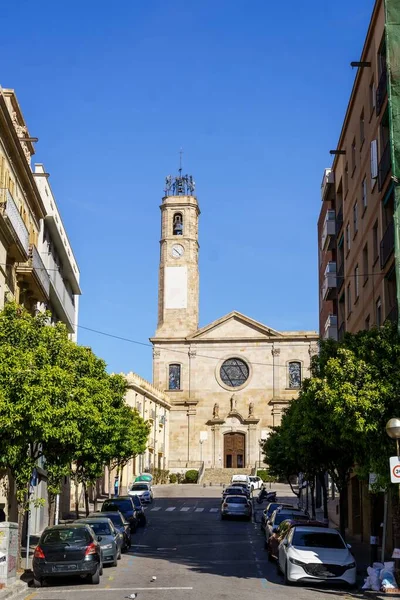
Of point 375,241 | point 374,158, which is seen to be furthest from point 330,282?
point 374,158

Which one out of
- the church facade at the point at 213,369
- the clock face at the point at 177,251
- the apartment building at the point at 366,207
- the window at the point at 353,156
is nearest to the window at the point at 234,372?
the church facade at the point at 213,369

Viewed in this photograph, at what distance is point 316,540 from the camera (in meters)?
21.9

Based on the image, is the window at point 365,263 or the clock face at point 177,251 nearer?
the window at point 365,263

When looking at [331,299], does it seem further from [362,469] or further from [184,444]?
[184,444]

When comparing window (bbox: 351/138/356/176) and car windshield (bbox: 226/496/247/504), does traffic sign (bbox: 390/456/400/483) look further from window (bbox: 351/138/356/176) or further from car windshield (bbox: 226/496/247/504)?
car windshield (bbox: 226/496/247/504)

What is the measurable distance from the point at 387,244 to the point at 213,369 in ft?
209

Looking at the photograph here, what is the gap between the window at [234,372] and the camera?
90.9m

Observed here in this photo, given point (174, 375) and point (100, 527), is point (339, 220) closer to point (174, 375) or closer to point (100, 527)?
point (100, 527)

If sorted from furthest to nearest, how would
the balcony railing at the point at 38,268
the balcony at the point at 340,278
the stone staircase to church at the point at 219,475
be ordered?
the stone staircase to church at the point at 219,475 → the balcony at the point at 340,278 → the balcony railing at the point at 38,268

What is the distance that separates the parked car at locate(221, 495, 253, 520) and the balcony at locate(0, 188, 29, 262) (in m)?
21.6

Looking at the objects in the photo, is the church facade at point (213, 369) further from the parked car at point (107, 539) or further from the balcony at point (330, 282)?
the parked car at point (107, 539)

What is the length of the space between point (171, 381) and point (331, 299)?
156ft

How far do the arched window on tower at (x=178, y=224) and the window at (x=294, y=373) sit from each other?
18.2m

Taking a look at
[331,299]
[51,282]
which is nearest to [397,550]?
[51,282]
